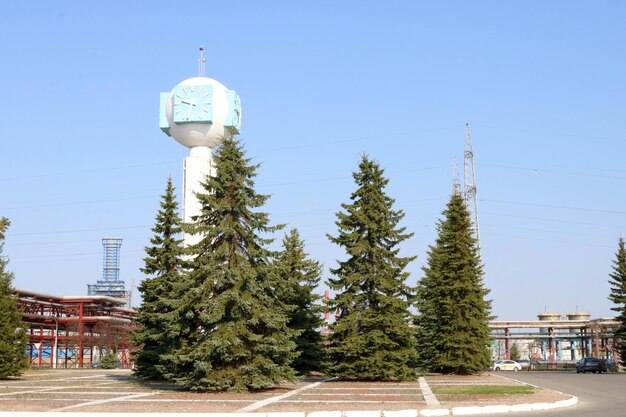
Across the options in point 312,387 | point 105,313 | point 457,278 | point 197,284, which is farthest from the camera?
point 105,313

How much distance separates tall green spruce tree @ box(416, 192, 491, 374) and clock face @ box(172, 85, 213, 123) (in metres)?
29.8

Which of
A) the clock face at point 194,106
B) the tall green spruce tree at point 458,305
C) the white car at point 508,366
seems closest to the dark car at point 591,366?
the white car at point 508,366

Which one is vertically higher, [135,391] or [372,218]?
[372,218]

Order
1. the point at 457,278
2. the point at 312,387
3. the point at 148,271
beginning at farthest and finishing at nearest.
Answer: the point at 457,278
the point at 148,271
the point at 312,387

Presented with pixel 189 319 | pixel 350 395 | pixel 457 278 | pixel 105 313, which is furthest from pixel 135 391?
pixel 105 313

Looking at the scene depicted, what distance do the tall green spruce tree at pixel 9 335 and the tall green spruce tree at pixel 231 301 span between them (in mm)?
13323

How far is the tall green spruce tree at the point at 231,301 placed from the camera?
26.3 m

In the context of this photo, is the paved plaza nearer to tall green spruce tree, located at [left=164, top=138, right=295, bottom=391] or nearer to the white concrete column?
tall green spruce tree, located at [left=164, top=138, right=295, bottom=391]

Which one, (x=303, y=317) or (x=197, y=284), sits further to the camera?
(x=303, y=317)

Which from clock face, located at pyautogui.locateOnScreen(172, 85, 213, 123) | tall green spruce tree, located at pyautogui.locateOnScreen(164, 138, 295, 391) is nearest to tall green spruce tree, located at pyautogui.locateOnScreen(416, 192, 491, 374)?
tall green spruce tree, located at pyautogui.locateOnScreen(164, 138, 295, 391)

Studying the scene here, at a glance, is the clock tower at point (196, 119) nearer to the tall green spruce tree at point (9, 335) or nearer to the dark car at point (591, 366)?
the tall green spruce tree at point (9, 335)

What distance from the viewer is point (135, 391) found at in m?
28.3

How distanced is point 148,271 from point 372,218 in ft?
41.4

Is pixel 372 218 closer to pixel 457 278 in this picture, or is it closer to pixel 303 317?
pixel 303 317
